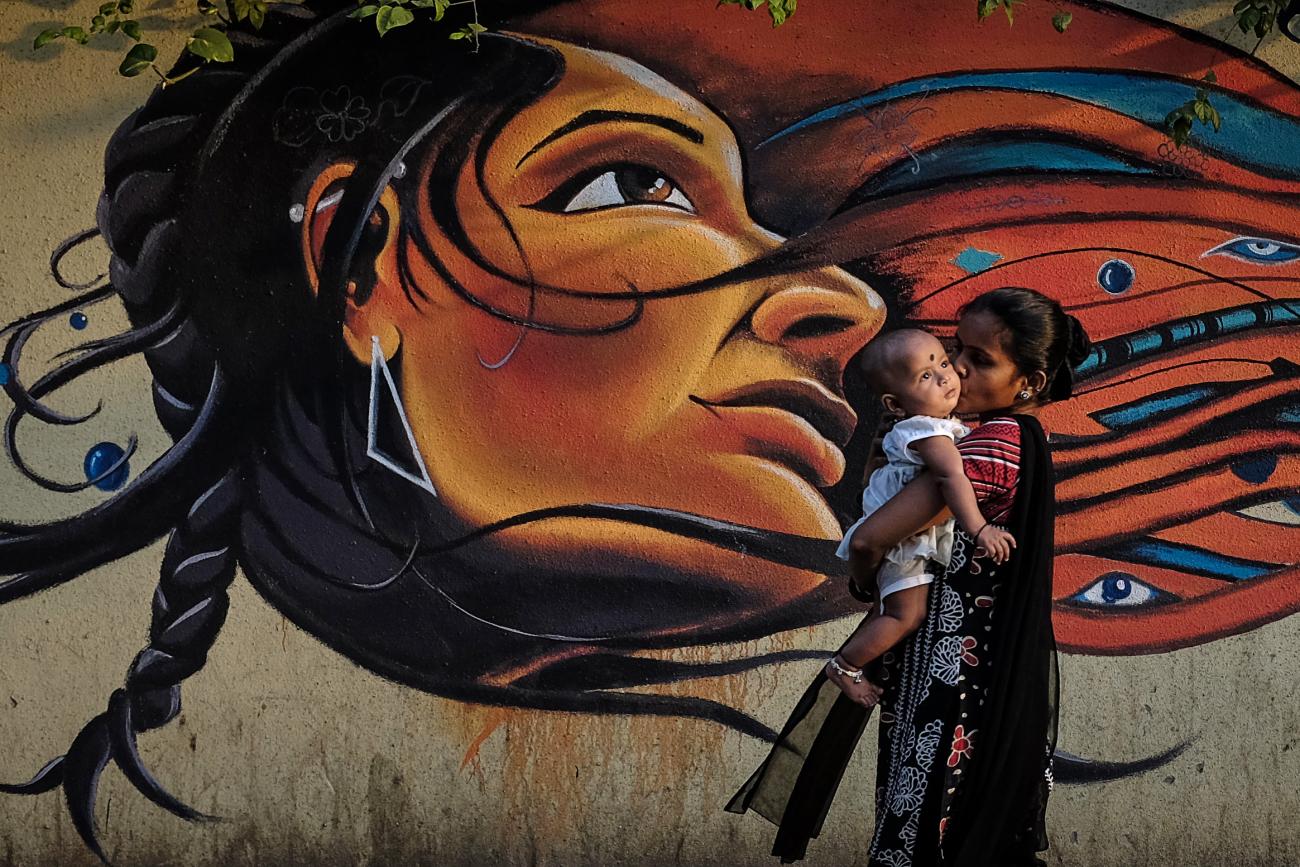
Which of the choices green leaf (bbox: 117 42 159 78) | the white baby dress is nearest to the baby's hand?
the white baby dress

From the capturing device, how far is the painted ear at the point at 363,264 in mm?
4215

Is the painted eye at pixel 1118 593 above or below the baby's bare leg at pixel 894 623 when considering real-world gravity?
above

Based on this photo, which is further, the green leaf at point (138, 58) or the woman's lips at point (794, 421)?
the woman's lips at point (794, 421)

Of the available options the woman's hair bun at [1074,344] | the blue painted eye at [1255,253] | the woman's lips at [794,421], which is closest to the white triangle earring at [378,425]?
the woman's lips at [794,421]

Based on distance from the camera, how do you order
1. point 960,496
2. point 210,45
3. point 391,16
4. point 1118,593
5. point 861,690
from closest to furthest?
point 960,496 < point 861,690 < point 391,16 < point 210,45 < point 1118,593

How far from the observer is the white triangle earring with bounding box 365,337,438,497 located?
4215 mm

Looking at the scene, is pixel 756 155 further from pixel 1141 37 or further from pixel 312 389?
pixel 312 389

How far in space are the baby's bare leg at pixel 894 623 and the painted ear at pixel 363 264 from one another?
6.66ft

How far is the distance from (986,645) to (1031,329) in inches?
23.2

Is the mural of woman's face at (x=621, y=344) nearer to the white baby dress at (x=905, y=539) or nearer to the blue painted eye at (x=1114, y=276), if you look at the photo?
the blue painted eye at (x=1114, y=276)

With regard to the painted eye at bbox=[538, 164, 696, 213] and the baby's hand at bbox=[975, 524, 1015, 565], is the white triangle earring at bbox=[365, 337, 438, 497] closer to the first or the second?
the painted eye at bbox=[538, 164, 696, 213]

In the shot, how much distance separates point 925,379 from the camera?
8.50 feet

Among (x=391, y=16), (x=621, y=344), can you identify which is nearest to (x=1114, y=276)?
(x=621, y=344)

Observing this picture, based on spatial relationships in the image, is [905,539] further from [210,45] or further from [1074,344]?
[210,45]
